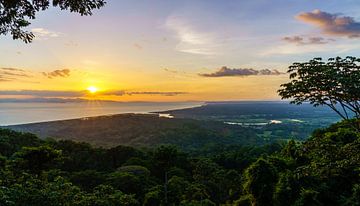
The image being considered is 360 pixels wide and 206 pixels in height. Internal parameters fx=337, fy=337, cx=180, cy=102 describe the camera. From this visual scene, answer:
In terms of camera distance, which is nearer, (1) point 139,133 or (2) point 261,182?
(2) point 261,182

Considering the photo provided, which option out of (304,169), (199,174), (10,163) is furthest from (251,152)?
(304,169)

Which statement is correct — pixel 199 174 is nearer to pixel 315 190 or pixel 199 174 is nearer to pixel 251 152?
pixel 315 190

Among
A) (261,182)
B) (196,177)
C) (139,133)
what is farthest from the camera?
(139,133)

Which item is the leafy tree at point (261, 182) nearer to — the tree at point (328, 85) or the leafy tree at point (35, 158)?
the tree at point (328, 85)

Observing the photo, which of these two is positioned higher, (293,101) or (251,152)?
(293,101)

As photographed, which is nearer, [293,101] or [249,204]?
[293,101]

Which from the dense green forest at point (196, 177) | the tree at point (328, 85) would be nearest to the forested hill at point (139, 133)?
the dense green forest at point (196, 177)

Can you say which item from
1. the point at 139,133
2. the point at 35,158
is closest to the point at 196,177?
the point at 35,158

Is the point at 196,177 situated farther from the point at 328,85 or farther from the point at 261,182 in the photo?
the point at 328,85
